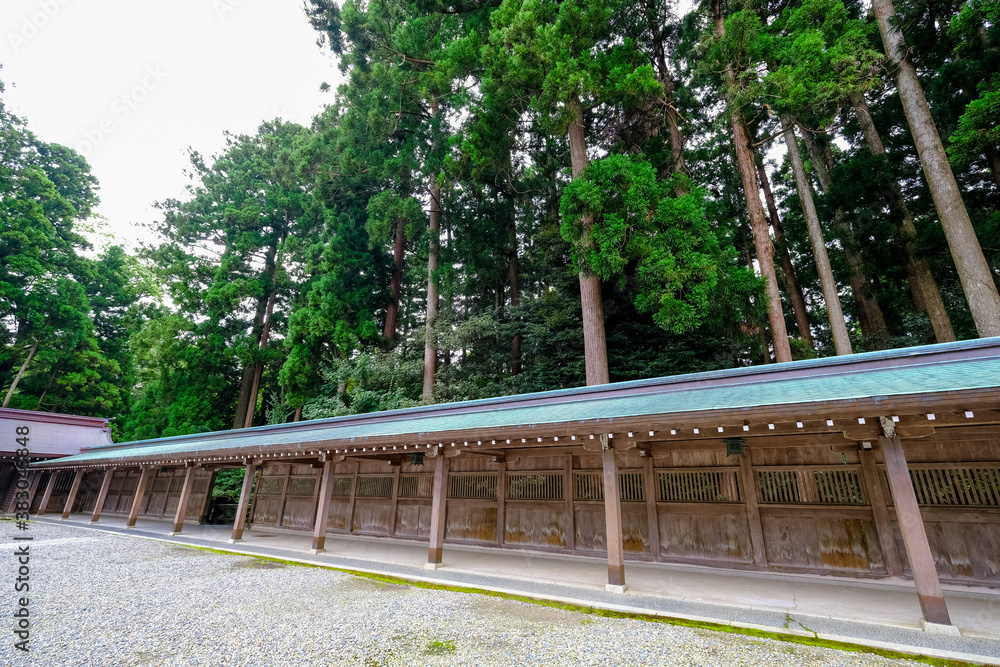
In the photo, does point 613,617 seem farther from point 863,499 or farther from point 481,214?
point 481,214

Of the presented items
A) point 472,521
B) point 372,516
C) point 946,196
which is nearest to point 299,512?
point 372,516

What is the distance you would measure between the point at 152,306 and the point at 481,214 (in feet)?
64.1

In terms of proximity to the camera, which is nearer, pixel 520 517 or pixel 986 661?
pixel 986 661

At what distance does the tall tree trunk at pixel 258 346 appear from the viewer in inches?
746

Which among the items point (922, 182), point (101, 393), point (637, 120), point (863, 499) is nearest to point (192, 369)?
point (101, 393)

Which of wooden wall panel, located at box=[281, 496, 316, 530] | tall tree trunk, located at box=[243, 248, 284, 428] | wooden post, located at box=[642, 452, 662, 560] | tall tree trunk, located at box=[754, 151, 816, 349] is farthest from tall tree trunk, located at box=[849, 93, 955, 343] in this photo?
tall tree trunk, located at box=[243, 248, 284, 428]

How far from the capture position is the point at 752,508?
5660 mm

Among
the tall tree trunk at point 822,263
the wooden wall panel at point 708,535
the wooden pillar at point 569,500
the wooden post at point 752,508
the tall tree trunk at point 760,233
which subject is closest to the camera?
the wooden post at point 752,508

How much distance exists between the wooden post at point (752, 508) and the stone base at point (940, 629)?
210cm

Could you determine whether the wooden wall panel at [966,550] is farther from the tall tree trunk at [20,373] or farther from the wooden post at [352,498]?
the tall tree trunk at [20,373]

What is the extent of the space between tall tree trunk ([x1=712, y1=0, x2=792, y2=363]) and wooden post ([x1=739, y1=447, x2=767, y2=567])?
3.77m

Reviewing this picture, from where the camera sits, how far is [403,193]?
663 inches

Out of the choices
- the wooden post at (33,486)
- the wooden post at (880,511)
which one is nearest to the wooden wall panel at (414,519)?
the wooden post at (880,511)

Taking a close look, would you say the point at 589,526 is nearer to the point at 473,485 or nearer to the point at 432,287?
the point at 473,485
